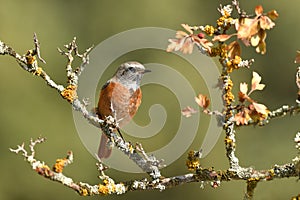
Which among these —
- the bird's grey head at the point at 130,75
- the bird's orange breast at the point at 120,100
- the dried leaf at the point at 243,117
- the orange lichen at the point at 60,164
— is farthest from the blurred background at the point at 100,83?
the dried leaf at the point at 243,117

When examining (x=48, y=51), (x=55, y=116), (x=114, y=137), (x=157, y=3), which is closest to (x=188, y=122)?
(x=55, y=116)

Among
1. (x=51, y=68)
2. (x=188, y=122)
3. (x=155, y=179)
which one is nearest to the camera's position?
(x=155, y=179)

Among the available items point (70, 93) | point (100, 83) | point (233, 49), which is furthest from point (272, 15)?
point (100, 83)

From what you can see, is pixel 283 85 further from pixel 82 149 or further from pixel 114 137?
pixel 114 137

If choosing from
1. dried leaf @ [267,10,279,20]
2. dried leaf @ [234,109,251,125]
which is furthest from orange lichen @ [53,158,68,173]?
dried leaf @ [267,10,279,20]

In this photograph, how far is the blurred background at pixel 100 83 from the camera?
13.7m

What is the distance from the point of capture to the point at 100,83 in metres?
12.6

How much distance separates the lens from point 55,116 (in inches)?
575

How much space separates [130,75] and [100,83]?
7365mm

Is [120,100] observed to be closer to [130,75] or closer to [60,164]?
[130,75]

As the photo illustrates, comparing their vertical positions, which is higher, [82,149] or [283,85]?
[283,85]

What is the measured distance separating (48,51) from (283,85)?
5064mm

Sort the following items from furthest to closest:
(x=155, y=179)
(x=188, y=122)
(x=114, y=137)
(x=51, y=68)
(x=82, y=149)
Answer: (x=51, y=68) → (x=82, y=149) → (x=188, y=122) → (x=114, y=137) → (x=155, y=179)

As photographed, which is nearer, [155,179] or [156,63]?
[155,179]
